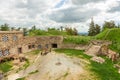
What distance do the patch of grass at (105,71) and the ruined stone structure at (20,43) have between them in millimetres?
20546

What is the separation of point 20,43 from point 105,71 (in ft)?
93.2

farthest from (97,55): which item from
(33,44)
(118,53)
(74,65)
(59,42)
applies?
(33,44)

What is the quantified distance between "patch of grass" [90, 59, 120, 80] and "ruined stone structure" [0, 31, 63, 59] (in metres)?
20.5

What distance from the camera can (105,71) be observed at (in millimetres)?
42188

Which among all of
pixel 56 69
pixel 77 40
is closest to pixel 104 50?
pixel 77 40

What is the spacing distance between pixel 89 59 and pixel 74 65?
5.88m

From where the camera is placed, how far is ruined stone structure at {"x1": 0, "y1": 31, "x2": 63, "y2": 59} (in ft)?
199

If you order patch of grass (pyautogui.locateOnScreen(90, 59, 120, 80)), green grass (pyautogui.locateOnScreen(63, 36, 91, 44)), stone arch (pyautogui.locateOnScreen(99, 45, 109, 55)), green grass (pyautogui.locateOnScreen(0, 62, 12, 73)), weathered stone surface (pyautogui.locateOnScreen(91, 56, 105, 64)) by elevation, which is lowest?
green grass (pyautogui.locateOnScreen(0, 62, 12, 73))

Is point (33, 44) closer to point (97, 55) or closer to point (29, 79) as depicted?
point (97, 55)

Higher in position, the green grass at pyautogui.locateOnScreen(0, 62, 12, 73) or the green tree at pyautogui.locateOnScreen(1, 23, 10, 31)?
the green tree at pyautogui.locateOnScreen(1, 23, 10, 31)

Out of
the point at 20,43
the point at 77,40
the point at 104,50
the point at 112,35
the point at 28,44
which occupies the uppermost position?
the point at 112,35

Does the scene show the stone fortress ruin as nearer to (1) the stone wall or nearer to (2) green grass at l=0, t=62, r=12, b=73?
(1) the stone wall

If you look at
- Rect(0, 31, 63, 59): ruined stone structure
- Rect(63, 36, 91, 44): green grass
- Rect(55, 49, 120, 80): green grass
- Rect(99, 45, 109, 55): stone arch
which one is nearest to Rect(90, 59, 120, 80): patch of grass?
Rect(55, 49, 120, 80): green grass

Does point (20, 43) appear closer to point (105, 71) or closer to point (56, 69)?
point (56, 69)
